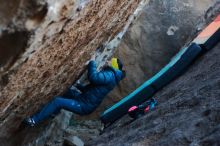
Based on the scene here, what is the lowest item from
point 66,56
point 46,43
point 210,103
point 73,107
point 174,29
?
point 174,29

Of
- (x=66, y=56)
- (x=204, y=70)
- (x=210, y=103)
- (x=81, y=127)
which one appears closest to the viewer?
(x=210, y=103)

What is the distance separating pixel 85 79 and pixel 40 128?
44.4 inches

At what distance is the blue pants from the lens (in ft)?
18.9

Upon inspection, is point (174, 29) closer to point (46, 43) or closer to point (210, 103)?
point (210, 103)

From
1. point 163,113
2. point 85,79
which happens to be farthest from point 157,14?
point 163,113

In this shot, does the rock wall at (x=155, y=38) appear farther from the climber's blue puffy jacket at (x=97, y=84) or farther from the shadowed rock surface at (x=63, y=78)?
the climber's blue puffy jacket at (x=97, y=84)

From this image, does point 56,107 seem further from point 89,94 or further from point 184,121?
point 184,121

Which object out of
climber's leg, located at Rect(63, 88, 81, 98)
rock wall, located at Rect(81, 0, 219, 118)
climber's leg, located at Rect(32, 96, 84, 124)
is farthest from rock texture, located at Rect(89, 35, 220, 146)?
rock wall, located at Rect(81, 0, 219, 118)

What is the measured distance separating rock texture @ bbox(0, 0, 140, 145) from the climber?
1.23 ft

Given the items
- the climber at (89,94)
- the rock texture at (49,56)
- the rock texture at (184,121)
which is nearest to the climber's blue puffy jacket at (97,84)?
the climber at (89,94)

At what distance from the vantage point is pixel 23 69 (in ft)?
10.7

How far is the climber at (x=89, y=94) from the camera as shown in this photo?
5715mm

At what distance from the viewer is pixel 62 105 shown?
19.7 feet

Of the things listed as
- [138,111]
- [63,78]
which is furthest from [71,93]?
[138,111]
